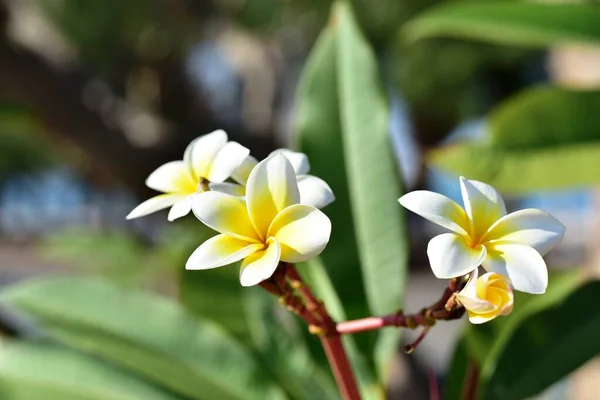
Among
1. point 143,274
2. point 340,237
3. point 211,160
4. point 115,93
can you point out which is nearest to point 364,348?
point 340,237

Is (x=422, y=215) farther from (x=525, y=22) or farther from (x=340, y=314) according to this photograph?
(x=525, y=22)

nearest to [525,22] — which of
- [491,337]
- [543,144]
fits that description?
[543,144]

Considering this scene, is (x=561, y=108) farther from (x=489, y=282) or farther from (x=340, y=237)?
(x=489, y=282)

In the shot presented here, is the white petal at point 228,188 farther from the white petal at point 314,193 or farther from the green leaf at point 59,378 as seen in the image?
the green leaf at point 59,378

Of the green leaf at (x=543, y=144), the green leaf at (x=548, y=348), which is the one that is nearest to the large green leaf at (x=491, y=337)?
the green leaf at (x=548, y=348)

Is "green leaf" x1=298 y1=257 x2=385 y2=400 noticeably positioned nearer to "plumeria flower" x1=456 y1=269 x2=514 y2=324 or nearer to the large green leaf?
the large green leaf

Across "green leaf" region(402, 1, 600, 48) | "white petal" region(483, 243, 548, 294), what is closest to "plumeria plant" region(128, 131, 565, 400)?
"white petal" region(483, 243, 548, 294)
